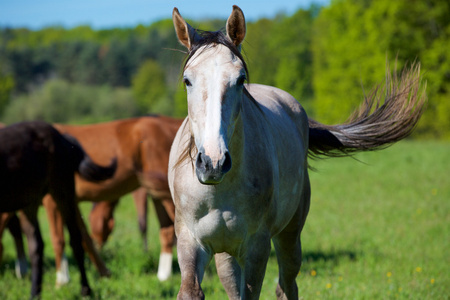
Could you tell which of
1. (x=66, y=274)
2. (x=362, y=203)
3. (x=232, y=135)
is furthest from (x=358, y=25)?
(x=232, y=135)

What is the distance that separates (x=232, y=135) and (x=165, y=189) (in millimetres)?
4132

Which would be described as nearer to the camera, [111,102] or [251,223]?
[251,223]

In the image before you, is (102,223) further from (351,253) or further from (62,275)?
(351,253)

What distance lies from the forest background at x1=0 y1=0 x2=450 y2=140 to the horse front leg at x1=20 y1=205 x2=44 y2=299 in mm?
2526

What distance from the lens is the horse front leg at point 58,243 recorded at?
253 inches

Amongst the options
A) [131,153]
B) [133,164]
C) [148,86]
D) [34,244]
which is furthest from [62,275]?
[148,86]

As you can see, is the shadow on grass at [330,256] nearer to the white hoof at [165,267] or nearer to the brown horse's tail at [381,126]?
the white hoof at [165,267]

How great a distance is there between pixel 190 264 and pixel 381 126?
2.38 meters

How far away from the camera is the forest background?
2820cm

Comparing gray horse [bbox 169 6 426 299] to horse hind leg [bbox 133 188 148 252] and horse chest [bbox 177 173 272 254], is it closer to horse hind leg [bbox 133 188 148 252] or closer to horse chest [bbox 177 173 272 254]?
horse chest [bbox 177 173 272 254]

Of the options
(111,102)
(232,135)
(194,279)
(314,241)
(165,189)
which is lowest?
(111,102)

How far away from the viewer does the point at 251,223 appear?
2.90 meters

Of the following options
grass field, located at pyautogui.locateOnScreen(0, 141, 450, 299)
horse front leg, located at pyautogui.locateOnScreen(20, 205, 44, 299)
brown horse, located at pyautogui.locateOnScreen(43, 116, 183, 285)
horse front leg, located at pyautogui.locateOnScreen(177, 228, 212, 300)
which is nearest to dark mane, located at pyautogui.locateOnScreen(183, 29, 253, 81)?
horse front leg, located at pyautogui.locateOnScreen(177, 228, 212, 300)

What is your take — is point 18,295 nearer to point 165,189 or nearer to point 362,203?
point 165,189
